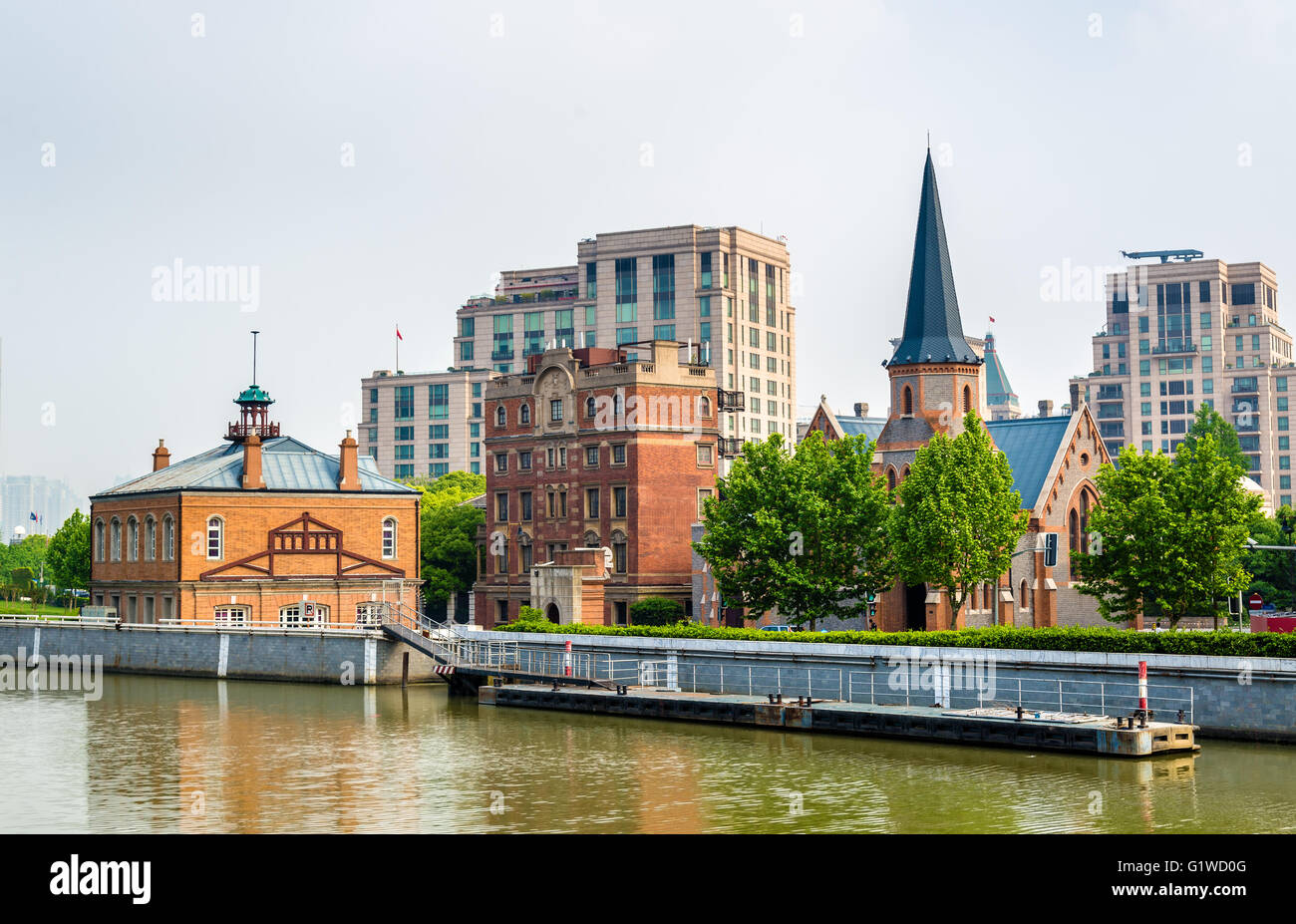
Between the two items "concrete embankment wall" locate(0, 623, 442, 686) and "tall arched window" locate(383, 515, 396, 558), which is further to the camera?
"tall arched window" locate(383, 515, 396, 558)

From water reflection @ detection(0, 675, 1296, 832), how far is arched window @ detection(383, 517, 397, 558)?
1176 inches

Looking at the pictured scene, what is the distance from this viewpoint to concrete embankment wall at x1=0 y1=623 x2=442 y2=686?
249 feet

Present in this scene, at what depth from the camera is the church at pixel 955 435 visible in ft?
261

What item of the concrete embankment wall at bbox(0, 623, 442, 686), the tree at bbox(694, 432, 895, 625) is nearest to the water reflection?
the concrete embankment wall at bbox(0, 623, 442, 686)

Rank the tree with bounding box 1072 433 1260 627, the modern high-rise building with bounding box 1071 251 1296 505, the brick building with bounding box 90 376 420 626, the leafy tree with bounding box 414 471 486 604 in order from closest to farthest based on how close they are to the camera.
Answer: the tree with bounding box 1072 433 1260 627, the brick building with bounding box 90 376 420 626, the leafy tree with bounding box 414 471 486 604, the modern high-rise building with bounding box 1071 251 1296 505

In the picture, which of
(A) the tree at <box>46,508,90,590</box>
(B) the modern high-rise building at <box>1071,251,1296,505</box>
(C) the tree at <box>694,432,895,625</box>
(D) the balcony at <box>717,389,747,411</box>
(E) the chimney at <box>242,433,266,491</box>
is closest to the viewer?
(C) the tree at <box>694,432,895,625</box>

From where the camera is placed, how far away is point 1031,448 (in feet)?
275

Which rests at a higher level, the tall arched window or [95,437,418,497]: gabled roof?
[95,437,418,497]: gabled roof

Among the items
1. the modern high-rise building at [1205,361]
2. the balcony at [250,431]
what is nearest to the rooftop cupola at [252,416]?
the balcony at [250,431]

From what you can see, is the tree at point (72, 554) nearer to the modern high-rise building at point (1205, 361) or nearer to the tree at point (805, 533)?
the tree at point (805, 533)

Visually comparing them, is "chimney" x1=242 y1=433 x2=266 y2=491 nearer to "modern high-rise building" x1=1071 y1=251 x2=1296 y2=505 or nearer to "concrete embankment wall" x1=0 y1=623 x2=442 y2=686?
"concrete embankment wall" x1=0 y1=623 x2=442 y2=686

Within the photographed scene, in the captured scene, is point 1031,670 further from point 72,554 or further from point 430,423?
point 430,423

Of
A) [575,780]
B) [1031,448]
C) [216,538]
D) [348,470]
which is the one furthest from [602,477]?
[575,780]
